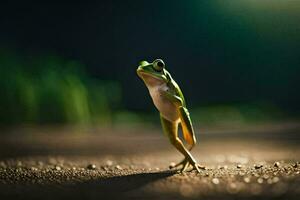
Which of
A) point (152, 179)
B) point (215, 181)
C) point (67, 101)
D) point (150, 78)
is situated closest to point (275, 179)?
point (215, 181)

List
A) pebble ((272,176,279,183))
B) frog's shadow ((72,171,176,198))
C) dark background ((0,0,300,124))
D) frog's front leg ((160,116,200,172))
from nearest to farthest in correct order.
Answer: frog's shadow ((72,171,176,198)), pebble ((272,176,279,183)), frog's front leg ((160,116,200,172)), dark background ((0,0,300,124))

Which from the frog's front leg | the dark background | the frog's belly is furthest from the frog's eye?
the dark background

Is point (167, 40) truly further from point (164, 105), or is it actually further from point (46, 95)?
point (164, 105)

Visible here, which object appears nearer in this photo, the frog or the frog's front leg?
the frog

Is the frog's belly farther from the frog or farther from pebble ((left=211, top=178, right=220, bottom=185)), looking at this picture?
pebble ((left=211, top=178, right=220, bottom=185))

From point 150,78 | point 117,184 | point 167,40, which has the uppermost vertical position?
point 167,40

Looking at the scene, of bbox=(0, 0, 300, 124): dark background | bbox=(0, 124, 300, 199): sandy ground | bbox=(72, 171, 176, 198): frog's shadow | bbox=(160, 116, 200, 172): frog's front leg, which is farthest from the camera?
bbox=(0, 0, 300, 124): dark background

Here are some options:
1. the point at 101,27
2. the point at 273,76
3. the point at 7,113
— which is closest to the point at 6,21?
the point at 101,27
